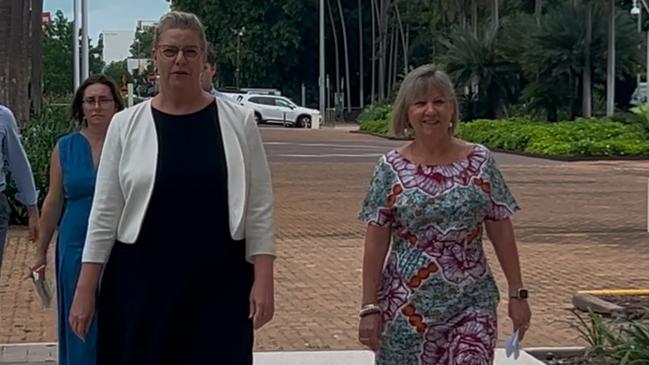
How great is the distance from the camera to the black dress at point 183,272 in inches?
173

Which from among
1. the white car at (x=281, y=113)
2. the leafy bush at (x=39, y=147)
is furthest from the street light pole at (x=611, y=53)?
the leafy bush at (x=39, y=147)

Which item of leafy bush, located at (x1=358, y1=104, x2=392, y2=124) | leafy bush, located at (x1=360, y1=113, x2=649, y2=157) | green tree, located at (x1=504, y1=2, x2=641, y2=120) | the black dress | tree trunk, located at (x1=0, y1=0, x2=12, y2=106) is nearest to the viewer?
the black dress

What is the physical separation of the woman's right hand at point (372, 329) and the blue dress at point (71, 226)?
169 cm

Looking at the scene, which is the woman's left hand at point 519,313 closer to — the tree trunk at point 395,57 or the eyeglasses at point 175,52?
the eyeglasses at point 175,52

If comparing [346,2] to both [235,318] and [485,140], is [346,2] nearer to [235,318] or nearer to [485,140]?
[485,140]

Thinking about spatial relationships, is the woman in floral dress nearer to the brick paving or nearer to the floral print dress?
the floral print dress

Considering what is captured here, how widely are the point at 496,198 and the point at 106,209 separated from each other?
1.40 meters

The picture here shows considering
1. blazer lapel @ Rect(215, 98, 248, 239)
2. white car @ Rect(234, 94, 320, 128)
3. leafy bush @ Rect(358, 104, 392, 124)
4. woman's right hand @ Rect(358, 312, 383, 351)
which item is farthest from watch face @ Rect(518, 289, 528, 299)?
white car @ Rect(234, 94, 320, 128)

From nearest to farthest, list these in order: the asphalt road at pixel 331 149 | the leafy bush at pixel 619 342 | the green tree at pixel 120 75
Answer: the leafy bush at pixel 619 342
the green tree at pixel 120 75
the asphalt road at pixel 331 149

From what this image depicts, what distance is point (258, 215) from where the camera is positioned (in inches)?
176

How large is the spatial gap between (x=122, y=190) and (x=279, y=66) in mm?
76613

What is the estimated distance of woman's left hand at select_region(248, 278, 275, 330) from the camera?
442cm

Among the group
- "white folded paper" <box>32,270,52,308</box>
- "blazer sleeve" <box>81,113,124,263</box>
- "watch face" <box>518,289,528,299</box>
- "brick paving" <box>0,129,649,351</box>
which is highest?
"blazer sleeve" <box>81,113,124,263</box>

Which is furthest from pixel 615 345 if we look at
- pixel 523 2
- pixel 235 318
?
pixel 523 2
